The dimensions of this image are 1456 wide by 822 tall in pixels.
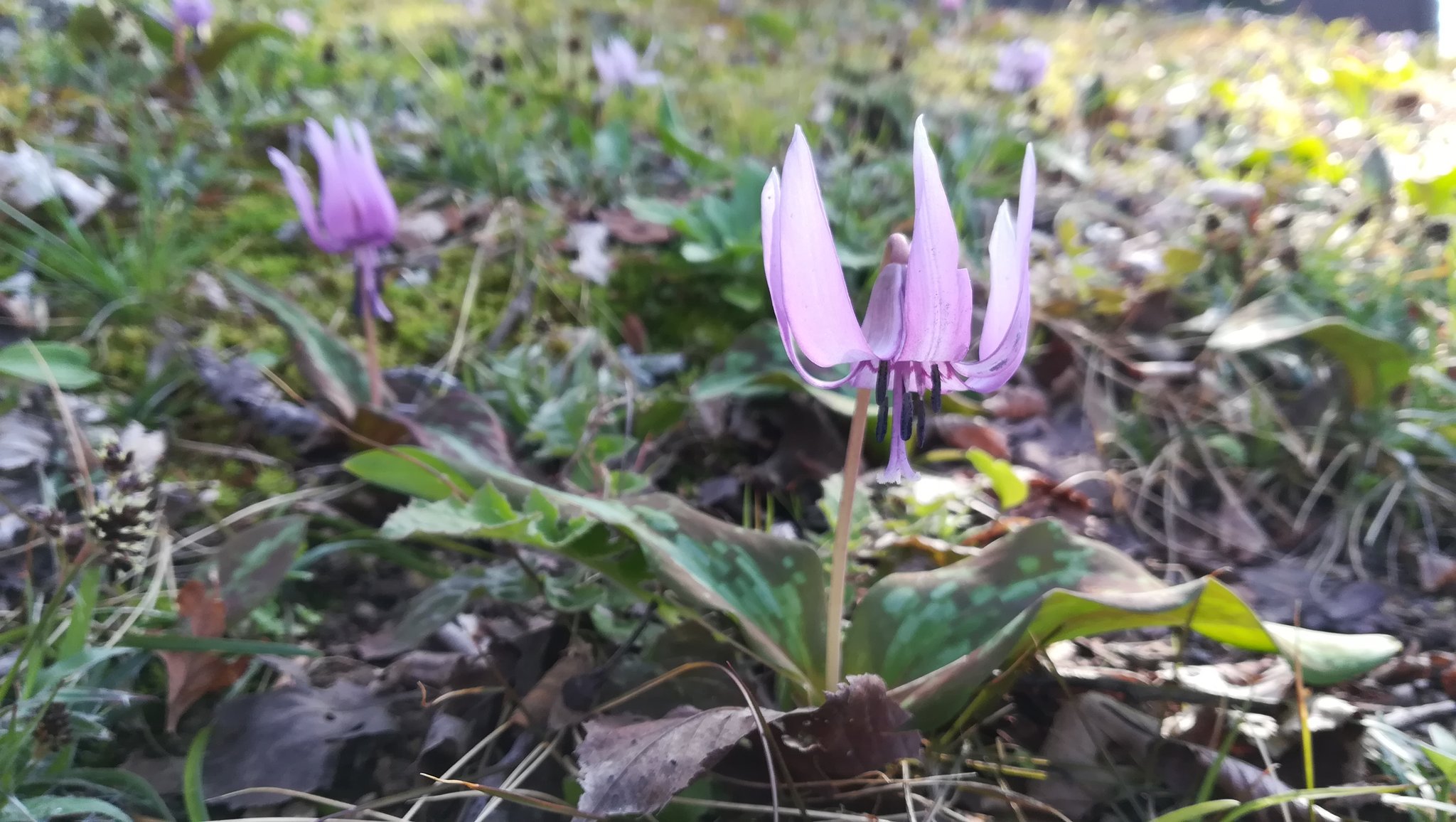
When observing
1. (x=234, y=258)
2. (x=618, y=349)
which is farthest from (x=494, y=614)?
Result: (x=234, y=258)

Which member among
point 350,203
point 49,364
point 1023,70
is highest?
point 1023,70

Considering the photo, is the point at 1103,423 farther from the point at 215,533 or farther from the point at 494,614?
the point at 215,533

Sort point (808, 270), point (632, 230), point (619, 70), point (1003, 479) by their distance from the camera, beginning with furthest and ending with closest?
point (619, 70)
point (632, 230)
point (1003, 479)
point (808, 270)

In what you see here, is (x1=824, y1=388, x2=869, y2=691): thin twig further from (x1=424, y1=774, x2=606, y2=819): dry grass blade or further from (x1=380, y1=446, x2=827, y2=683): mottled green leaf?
(x1=424, y1=774, x2=606, y2=819): dry grass blade

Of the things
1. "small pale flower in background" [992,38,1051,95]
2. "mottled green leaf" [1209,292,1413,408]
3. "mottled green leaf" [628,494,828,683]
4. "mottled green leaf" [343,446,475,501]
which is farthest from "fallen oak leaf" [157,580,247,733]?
"small pale flower in background" [992,38,1051,95]

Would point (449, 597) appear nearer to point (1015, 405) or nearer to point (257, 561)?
point (257, 561)

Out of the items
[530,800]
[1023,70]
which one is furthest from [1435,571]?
[1023,70]
